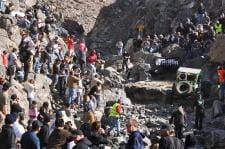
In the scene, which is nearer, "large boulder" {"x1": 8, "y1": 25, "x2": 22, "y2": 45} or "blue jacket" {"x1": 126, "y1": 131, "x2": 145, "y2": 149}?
"blue jacket" {"x1": 126, "y1": 131, "x2": 145, "y2": 149}

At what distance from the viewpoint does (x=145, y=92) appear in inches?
1224

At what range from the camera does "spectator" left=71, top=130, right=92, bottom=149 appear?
13.2m

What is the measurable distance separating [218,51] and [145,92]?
4.07m

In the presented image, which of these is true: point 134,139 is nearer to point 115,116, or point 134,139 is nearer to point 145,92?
point 115,116

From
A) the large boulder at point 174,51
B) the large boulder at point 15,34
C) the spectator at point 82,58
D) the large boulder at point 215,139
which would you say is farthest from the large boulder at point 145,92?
the large boulder at point 215,139

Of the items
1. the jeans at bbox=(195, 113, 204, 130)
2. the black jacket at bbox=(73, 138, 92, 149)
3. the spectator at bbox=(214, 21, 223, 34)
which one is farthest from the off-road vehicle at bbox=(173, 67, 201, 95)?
the black jacket at bbox=(73, 138, 92, 149)

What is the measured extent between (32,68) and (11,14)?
19.3 ft

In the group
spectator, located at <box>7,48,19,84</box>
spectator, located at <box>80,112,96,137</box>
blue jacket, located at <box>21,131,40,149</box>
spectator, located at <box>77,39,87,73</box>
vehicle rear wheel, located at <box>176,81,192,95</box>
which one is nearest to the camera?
blue jacket, located at <box>21,131,40,149</box>

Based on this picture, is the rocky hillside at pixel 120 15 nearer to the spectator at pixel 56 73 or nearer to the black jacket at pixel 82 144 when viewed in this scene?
the spectator at pixel 56 73

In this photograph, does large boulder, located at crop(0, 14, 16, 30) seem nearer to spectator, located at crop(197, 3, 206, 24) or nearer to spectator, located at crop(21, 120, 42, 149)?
spectator, located at crop(197, 3, 206, 24)

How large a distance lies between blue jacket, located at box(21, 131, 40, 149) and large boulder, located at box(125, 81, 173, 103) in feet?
55.9

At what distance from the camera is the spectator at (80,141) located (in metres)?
13.2

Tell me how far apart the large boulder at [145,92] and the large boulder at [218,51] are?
2.70 metres

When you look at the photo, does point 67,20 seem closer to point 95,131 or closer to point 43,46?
point 43,46
